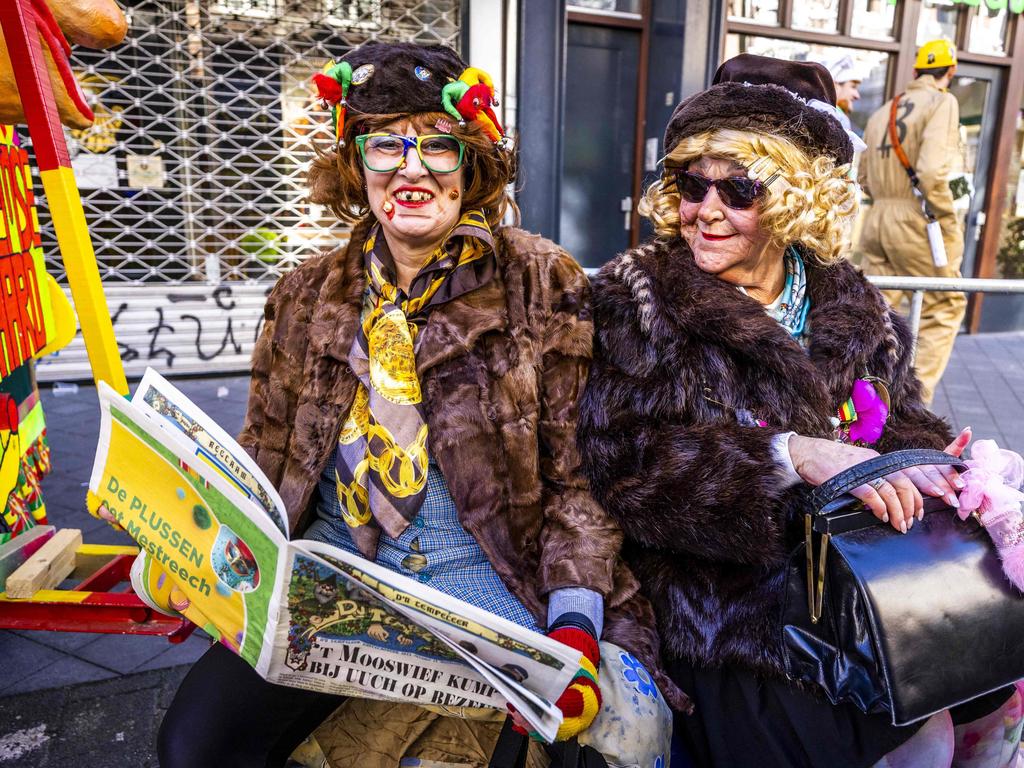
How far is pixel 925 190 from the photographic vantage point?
220 inches

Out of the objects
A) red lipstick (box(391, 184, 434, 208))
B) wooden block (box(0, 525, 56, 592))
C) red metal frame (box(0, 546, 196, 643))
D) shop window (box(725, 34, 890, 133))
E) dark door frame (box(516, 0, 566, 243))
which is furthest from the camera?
shop window (box(725, 34, 890, 133))

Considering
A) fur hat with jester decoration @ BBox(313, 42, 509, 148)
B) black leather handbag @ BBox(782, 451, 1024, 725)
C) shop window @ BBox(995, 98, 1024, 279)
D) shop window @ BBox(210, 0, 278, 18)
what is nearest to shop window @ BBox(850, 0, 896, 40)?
shop window @ BBox(995, 98, 1024, 279)

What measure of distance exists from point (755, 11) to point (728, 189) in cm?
682

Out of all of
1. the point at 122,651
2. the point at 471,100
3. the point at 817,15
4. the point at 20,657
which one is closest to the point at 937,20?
the point at 817,15

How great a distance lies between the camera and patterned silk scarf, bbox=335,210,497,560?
5.54 ft

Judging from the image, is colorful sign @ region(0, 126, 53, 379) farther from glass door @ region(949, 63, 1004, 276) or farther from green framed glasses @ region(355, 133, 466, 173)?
glass door @ region(949, 63, 1004, 276)

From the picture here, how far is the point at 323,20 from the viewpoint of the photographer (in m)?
6.20

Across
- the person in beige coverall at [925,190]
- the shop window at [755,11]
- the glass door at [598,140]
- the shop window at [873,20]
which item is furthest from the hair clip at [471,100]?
the shop window at [873,20]

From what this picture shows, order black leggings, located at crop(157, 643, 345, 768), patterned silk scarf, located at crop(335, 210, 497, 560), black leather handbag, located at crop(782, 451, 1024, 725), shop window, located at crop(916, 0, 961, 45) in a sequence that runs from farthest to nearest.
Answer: shop window, located at crop(916, 0, 961, 45) → patterned silk scarf, located at crop(335, 210, 497, 560) → black leggings, located at crop(157, 643, 345, 768) → black leather handbag, located at crop(782, 451, 1024, 725)

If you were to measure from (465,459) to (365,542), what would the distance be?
0.28 metres

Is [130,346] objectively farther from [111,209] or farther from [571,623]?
[571,623]

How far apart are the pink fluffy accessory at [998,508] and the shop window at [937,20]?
824cm

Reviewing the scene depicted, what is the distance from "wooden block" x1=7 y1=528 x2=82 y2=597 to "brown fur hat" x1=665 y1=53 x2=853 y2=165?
6.78 feet

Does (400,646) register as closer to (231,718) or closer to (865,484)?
(231,718)
